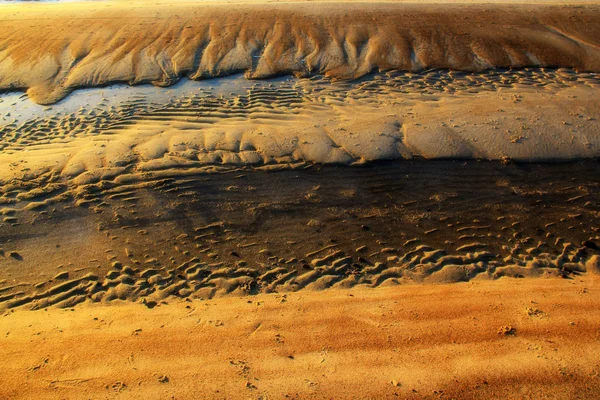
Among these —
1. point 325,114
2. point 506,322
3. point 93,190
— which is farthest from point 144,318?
point 325,114

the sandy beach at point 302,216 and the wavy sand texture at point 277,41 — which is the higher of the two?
the wavy sand texture at point 277,41

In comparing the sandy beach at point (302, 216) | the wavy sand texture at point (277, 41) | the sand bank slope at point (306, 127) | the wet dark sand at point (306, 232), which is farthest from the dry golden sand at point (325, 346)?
the wavy sand texture at point (277, 41)

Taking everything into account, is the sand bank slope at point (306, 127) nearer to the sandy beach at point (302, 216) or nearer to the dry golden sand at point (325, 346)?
the sandy beach at point (302, 216)

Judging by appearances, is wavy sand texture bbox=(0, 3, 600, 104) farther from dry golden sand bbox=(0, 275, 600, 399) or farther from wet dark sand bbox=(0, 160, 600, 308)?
dry golden sand bbox=(0, 275, 600, 399)

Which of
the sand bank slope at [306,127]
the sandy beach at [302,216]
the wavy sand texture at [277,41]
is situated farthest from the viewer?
the wavy sand texture at [277,41]

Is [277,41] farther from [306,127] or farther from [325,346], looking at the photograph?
[325,346]

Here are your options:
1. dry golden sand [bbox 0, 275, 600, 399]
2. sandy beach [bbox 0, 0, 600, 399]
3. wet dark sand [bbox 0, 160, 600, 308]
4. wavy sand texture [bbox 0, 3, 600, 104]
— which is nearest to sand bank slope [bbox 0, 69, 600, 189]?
sandy beach [bbox 0, 0, 600, 399]

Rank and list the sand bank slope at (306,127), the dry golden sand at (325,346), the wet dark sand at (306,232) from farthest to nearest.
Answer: the sand bank slope at (306,127)
the wet dark sand at (306,232)
the dry golden sand at (325,346)

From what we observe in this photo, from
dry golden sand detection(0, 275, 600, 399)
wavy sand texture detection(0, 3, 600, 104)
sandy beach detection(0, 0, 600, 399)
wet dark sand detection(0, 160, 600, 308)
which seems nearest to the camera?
dry golden sand detection(0, 275, 600, 399)
